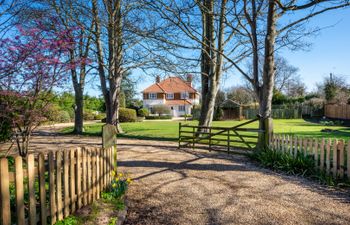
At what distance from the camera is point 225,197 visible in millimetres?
5039

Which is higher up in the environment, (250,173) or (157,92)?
(157,92)

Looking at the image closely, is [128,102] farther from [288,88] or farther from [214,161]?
[214,161]

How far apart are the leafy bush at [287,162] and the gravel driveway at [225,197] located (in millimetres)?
440

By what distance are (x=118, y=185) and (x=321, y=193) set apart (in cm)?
425

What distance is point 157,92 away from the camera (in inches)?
2168

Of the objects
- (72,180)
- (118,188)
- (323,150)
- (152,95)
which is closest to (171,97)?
(152,95)

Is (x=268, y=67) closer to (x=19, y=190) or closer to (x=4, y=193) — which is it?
(x=19, y=190)

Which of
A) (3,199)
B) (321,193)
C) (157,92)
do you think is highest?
(157,92)

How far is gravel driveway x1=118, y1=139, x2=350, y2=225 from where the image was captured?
409cm

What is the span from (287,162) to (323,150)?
102 cm

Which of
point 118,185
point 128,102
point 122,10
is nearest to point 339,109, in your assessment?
point 122,10

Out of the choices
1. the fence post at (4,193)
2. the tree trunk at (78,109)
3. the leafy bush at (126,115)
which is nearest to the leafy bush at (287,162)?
the fence post at (4,193)

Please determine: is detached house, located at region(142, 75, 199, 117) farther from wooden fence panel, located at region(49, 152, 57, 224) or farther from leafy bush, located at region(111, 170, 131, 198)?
wooden fence panel, located at region(49, 152, 57, 224)

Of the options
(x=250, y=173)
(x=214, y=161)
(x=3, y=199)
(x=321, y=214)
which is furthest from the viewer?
(x=214, y=161)
